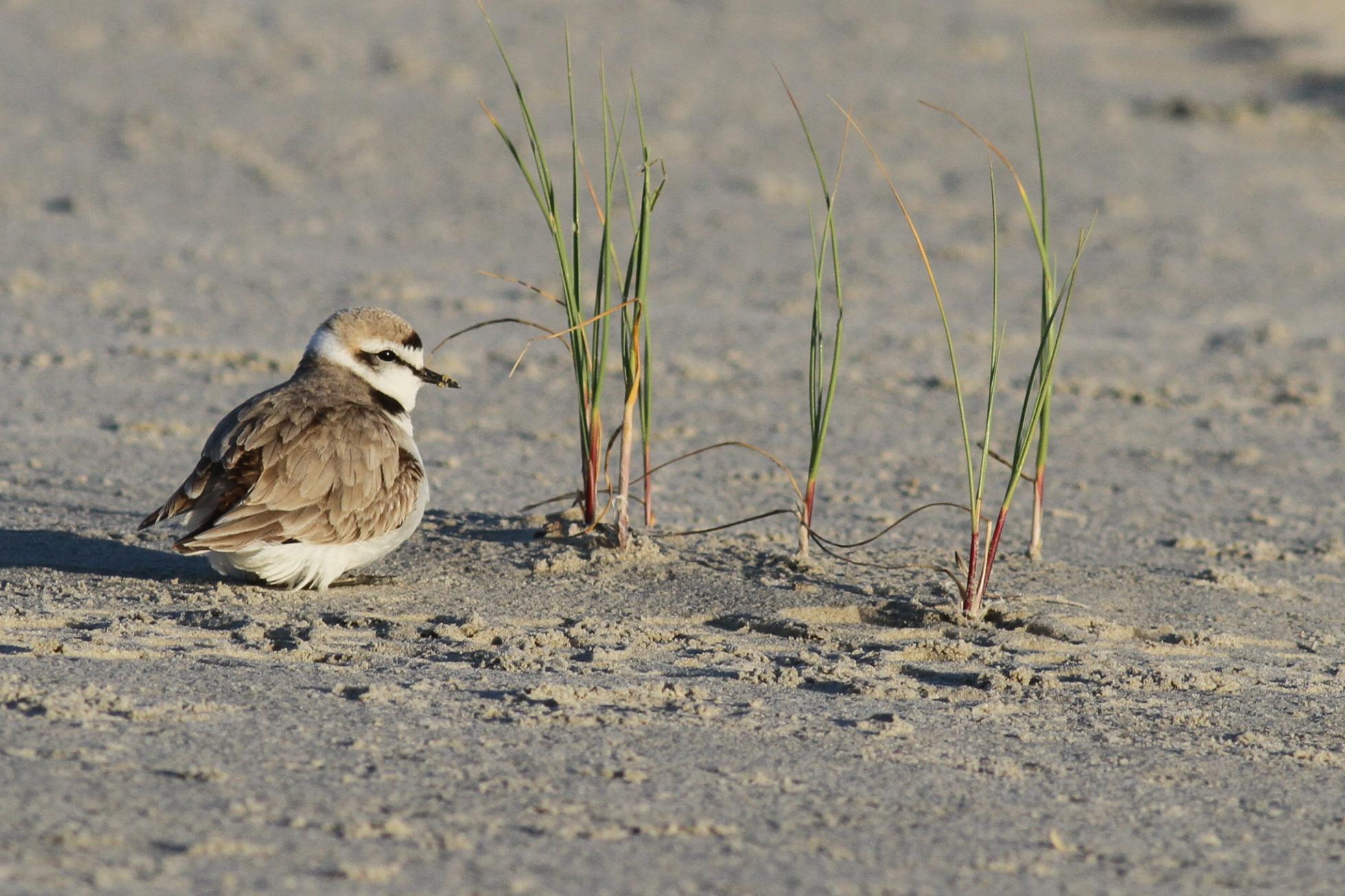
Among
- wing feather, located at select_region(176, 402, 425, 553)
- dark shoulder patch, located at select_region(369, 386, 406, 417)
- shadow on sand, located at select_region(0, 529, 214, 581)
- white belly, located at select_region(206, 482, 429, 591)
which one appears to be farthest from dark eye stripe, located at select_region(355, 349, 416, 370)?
shadow on sand, located at select_region(0, 529, 214, 581)

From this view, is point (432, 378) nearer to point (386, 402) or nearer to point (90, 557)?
point (386, 402)

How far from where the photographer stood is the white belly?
443 cm

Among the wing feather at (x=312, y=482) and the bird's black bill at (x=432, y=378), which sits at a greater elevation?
the bird's black bill at (x=432, y=378)

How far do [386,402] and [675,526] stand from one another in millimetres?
1033

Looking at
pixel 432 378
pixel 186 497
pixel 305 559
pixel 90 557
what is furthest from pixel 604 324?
pixel 90 557

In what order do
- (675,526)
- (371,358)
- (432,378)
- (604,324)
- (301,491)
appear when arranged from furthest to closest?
(675,526) → (432,378) → (371,358) → (604,324) → (301,491)

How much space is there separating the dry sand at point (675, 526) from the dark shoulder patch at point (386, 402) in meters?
0.40

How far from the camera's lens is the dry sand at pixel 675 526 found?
3.06 metres

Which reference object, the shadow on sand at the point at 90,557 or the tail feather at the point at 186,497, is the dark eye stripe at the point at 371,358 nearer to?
the tail feather at the point at 186,497

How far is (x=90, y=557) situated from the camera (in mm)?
4773

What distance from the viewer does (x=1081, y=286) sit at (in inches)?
387

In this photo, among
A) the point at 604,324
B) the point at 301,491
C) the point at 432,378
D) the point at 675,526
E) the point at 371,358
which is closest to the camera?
the point at 301,491

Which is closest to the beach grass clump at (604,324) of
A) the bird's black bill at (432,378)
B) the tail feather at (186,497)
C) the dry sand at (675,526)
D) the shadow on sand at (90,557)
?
the dry sand at (675,526)

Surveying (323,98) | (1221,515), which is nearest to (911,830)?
(1221,515)
